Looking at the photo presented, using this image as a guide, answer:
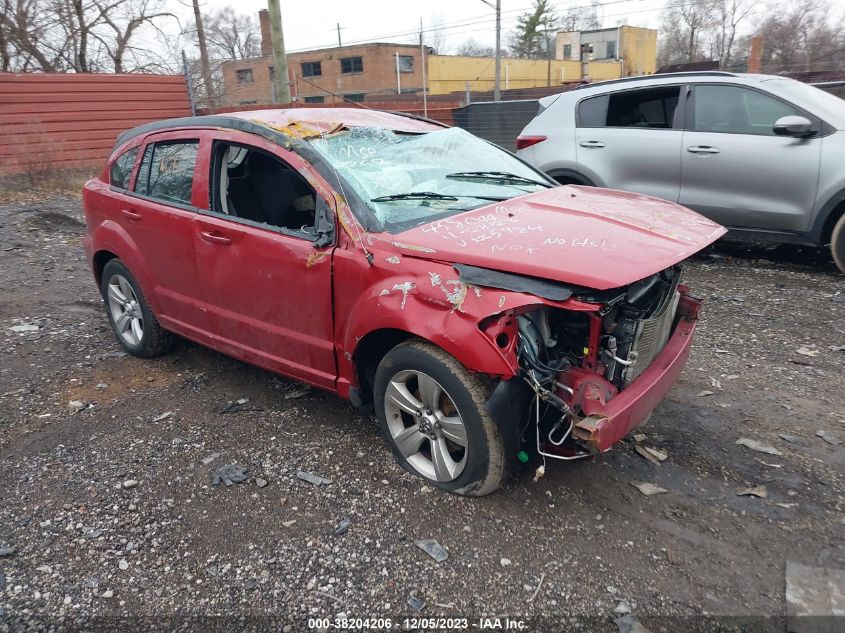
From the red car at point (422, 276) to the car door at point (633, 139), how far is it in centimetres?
273

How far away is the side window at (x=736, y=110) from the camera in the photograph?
5.91 m

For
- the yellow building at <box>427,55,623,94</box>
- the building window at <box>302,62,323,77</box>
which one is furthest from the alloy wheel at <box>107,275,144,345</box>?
the building window at <box>302,62,323,77</box>

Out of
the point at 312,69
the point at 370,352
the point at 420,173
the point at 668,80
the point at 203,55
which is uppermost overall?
the point at 312,69

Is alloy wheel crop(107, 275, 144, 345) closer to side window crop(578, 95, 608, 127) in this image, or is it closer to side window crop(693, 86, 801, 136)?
side window crop(578, 95, 608, 127)

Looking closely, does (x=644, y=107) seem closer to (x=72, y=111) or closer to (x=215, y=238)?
(x=215, y=238)

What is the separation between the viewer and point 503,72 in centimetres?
4597

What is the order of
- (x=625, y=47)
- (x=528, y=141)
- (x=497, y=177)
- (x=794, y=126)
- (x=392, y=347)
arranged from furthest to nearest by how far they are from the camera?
1. (x=625, y=47)
2. (x=528, y=141)
3. (x=794, y=126)
4. (x=497, y=177)
5. (x=392, y=347)

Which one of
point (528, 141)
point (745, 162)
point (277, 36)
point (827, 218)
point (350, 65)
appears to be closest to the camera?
point (827, 218)

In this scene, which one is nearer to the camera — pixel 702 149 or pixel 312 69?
pixel 702 149

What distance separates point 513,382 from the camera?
2.70m

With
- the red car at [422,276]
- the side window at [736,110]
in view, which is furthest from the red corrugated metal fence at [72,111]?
the side window at [736,110]

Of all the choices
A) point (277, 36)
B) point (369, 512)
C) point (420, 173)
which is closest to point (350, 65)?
point (277, 36)

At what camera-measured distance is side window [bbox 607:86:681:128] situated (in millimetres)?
6500

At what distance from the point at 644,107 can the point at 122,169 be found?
16.5 ft
